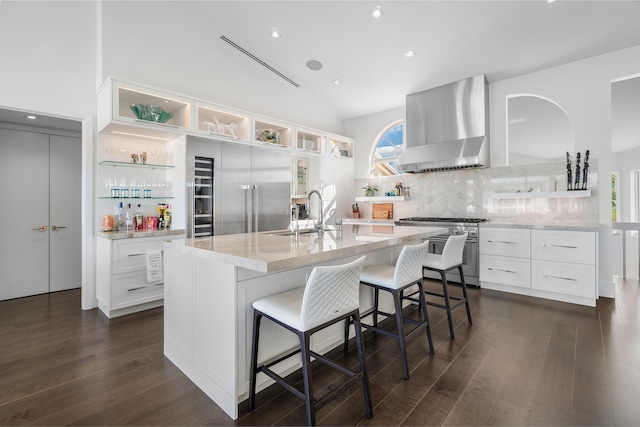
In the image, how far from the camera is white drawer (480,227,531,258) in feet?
12.1

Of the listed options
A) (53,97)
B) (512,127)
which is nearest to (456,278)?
(512,127)

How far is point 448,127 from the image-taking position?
14.9ft

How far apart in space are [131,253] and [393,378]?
2.85 metres

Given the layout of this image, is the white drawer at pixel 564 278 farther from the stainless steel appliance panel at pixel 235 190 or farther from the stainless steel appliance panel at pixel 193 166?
the stainless steel appliance panel at pixel 193 166

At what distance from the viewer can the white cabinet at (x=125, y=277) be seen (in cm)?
308

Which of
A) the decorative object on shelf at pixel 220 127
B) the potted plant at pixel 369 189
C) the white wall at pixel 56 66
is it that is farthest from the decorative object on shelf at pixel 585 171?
the white wall at pixel 56 66

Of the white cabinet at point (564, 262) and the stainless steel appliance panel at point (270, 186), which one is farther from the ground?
the stainless steel appliance panel at point (270, 186)

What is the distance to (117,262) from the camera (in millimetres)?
3115

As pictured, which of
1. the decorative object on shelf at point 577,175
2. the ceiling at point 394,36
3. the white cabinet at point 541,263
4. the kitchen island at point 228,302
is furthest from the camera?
the decorative object on shelf at point 577,175

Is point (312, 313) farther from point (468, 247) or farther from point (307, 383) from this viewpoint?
point (468, 247)

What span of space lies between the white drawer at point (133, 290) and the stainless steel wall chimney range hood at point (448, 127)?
12.9ft

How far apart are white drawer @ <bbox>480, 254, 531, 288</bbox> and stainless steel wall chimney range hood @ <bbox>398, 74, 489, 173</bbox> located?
134 cm

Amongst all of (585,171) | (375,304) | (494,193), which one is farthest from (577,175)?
(375,304)

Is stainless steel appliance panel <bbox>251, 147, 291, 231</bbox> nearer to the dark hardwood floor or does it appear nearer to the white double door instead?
the dark hardwood floor
